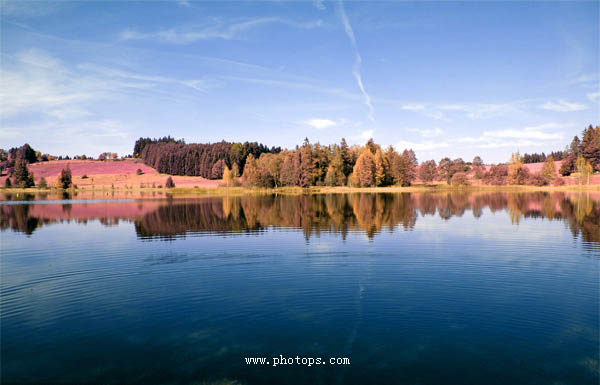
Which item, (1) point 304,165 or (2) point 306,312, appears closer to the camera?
(2) point 306,312

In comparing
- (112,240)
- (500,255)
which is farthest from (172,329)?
(112,240)

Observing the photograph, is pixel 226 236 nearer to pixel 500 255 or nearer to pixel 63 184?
pixel 500 255

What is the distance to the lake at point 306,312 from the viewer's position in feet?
41.2

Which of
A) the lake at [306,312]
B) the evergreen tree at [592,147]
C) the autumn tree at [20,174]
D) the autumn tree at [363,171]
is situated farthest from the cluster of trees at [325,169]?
the lake at [306,312]

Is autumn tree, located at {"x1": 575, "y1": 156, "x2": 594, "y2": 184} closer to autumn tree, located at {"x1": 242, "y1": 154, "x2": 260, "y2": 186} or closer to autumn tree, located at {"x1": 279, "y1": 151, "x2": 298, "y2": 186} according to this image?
autumn tree, located at {"x1": 279, "y1": 151, "x2": 298, "y2": 186}

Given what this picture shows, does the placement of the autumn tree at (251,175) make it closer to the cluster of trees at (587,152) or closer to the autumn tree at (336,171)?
the autumn tree at (336,171)

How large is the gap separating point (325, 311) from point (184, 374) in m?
7.23

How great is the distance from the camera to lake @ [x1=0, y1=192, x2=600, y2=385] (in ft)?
41.2

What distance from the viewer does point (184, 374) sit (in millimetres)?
12266

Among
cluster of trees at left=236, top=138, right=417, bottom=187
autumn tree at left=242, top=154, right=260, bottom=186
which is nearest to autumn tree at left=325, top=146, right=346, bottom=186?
cluster of trees at left=236, top=138, right=417, bottom=187

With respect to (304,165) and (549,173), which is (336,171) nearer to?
(304,165)

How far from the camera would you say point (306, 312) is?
693 inches

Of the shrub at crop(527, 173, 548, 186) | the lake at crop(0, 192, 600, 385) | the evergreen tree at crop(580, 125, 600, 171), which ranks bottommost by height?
the lake at crop(0, 192, 600, 385)

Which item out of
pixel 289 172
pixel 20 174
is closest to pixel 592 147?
pixel 289 172
